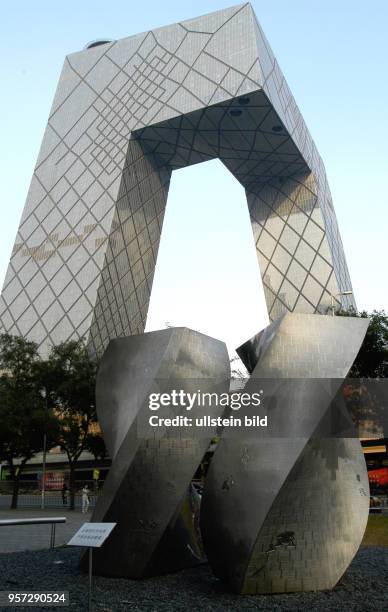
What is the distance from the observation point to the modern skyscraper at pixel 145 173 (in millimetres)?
47719

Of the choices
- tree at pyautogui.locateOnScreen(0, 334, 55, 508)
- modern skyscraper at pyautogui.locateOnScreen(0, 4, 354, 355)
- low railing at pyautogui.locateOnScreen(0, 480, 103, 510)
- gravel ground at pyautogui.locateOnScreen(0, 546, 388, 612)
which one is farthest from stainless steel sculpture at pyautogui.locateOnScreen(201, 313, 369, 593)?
modern skyscraper at pyautogui.locateOnScreen(0, 4, 354, 355)

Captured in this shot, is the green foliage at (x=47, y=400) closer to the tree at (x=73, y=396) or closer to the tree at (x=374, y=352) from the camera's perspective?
the tree at (x=73, y=396)

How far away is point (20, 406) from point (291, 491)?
86.6 ft

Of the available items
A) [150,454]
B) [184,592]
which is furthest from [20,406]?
[184,592]

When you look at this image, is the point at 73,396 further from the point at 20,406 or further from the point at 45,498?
the point at 45,498

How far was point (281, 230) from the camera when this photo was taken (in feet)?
190

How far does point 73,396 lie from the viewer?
33.7m

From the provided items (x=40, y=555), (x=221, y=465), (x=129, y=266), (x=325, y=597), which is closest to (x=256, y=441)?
(x=221, y=465)

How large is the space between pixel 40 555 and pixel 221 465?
19.9ft

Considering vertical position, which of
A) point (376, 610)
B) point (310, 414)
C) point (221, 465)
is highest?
point (310, 414)

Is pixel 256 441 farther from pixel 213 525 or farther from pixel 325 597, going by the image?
pixel 325 597

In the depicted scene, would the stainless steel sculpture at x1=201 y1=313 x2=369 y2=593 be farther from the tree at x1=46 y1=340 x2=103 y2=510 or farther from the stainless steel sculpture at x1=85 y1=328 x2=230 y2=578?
the tree at x1=46 y1=340 x2=103 y2=510

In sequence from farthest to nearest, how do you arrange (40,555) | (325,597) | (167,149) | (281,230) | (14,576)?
(281,230) < (167,149) < (40,555) < (14,576) < (325,597)

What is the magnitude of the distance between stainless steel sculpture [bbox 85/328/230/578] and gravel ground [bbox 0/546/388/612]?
0.40 meters
